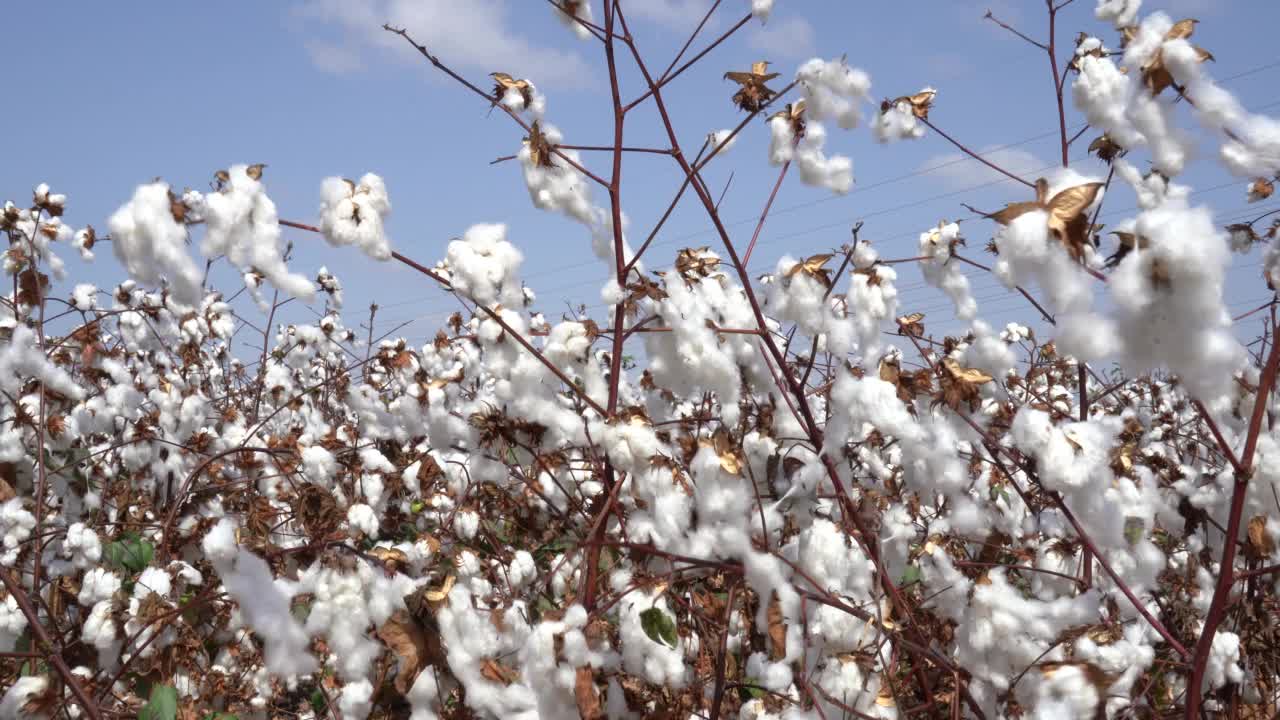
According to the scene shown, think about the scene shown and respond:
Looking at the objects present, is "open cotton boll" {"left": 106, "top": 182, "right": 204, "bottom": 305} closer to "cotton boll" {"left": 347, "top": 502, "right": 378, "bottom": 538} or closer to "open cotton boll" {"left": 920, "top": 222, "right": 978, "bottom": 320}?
"cotton boll" {"left": 347, "top": 502, "right": 378, "bottom": 538}

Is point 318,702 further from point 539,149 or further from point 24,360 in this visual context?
point 539,149

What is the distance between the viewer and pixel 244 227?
4.29 ft

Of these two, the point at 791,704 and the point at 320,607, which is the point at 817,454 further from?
the point at 320,607

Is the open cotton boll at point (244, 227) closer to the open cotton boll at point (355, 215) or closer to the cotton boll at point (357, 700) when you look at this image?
Answer: the open cotton boll at point (355, 215)

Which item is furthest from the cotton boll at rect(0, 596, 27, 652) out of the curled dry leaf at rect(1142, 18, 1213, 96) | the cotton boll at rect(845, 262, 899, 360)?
the curled dry leaf at rect(1142, 18, 1213, 96)

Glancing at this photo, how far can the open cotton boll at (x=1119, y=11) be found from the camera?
2.28m

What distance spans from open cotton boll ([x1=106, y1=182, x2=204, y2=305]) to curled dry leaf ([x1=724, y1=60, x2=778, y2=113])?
0.98 meters

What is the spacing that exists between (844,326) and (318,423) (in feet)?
14.7

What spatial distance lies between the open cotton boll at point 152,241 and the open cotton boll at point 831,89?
3.50ft

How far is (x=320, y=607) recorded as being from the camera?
1.48m

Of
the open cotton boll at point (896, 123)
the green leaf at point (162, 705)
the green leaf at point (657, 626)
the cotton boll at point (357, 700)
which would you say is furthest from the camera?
the open cotton boll at point (896, 123)

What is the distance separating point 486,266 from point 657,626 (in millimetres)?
634

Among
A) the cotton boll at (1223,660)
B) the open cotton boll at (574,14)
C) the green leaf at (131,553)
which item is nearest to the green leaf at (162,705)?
the green leaf at (131,553)

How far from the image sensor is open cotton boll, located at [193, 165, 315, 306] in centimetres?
129
